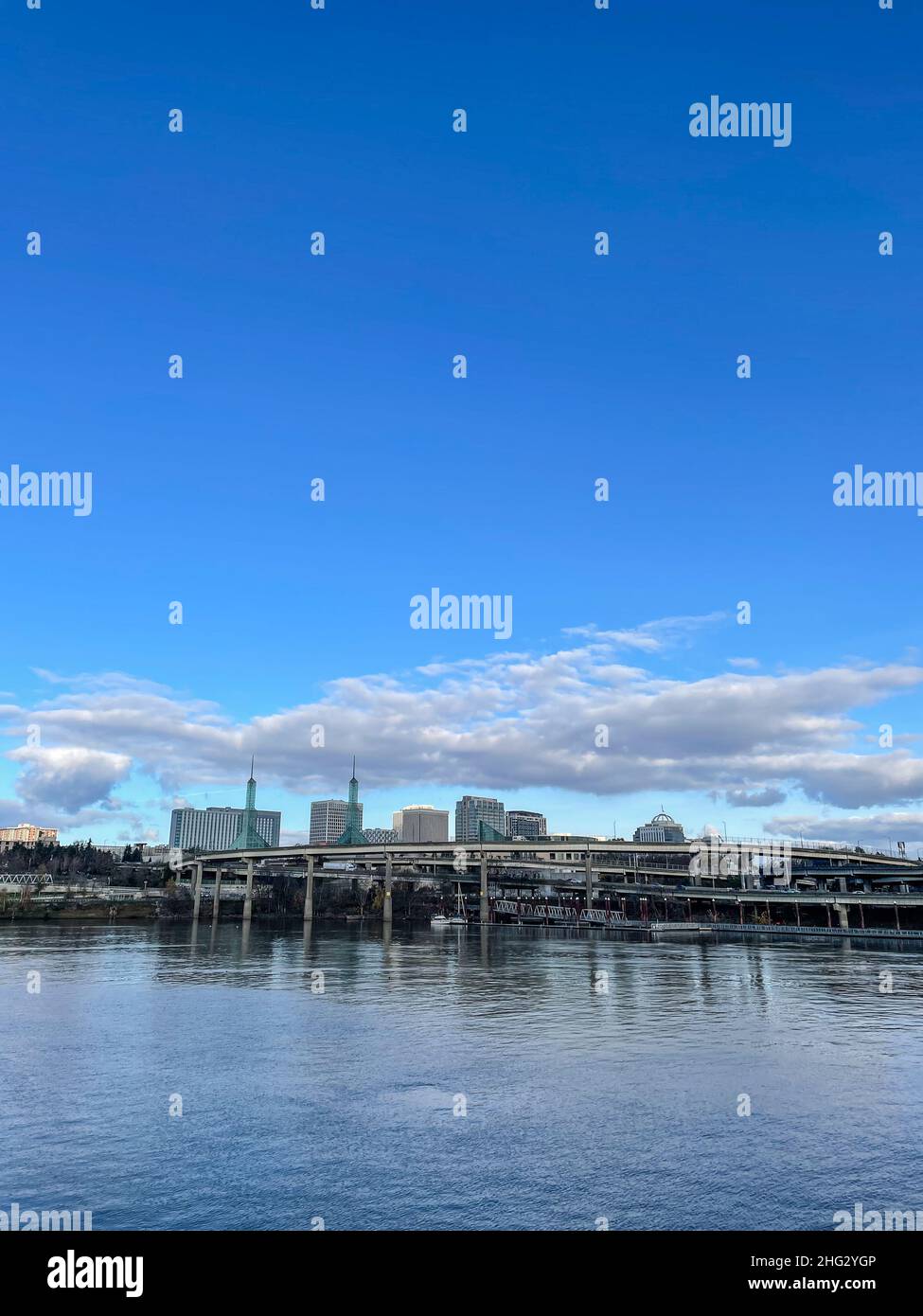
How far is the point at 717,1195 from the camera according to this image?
75.6 feet

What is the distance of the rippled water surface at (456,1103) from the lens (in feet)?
74.2

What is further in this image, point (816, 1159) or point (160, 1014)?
point (160, 1014)

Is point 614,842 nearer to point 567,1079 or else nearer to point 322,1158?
point 567,1079

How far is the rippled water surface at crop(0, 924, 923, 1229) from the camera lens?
2262 cm

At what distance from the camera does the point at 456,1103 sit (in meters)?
31.7
